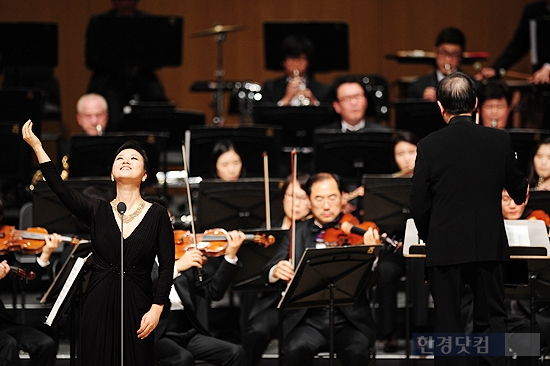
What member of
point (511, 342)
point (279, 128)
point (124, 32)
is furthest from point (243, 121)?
point (511, 342)

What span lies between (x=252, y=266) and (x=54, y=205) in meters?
1.31

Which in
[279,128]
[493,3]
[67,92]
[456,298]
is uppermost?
[493,3]

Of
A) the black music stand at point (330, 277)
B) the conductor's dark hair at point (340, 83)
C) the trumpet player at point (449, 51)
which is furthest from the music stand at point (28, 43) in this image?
the black music stand at point (330, 277)

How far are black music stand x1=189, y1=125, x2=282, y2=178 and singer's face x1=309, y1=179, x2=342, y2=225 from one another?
117cm

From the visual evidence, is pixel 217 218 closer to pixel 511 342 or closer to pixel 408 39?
pixel 511 342

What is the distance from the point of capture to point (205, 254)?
4.97 m

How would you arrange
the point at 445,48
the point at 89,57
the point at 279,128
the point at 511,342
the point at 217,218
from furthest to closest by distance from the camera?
1. the point at 89,57
2. the point at 445,48
3. the point at 279,128
4. the point at 217,218
5. the point at 511,342

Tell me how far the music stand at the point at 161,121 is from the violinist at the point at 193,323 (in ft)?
6.67

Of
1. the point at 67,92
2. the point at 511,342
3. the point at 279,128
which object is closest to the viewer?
the point at 511,342

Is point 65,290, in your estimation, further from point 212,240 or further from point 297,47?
point 297,47

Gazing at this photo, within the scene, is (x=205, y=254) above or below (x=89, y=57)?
below

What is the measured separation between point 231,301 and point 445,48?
2835mm

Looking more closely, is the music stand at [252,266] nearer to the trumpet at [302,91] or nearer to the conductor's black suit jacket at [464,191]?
the conductor's black suit jacket at [464,191]

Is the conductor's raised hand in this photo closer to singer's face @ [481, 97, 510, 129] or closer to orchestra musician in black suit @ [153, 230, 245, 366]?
orchestra musician in black suit @ [153, 230, 245, 366]
